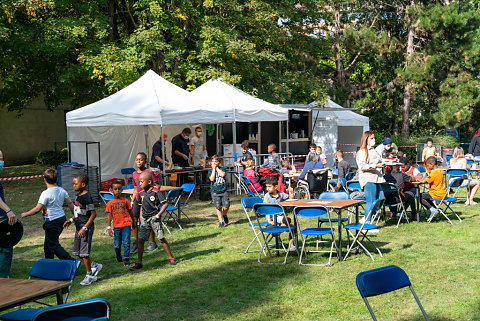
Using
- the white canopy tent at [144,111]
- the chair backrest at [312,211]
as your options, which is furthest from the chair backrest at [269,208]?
the white canopy tent at [144,111]

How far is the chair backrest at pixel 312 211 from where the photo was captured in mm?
7110

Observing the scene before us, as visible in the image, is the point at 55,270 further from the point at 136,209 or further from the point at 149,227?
the point at 136,209

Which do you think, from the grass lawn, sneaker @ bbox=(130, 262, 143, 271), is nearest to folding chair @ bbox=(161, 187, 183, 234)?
the grass lawn

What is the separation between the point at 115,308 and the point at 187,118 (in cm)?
759

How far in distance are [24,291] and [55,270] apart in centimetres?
88

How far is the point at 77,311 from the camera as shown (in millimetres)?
3494

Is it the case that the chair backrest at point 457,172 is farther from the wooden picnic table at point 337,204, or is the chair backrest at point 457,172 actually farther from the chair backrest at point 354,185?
the wooden picnic table at point 337,204

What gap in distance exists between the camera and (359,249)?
8.25m

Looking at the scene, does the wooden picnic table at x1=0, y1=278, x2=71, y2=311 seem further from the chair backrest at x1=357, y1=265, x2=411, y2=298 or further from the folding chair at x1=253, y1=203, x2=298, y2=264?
the folding chair at x1=253, y1=203, x2=298, y2=264

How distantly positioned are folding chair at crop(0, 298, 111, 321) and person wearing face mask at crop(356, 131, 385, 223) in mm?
6120

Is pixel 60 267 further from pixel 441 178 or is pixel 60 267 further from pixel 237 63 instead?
pixel 237 63

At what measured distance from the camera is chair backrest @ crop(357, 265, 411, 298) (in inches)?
154

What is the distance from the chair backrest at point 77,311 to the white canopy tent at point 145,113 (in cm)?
883

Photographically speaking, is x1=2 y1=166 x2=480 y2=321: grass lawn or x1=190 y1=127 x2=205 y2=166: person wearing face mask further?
x1=190 y1=127 x2=205 y2=166: person wearing face mask
